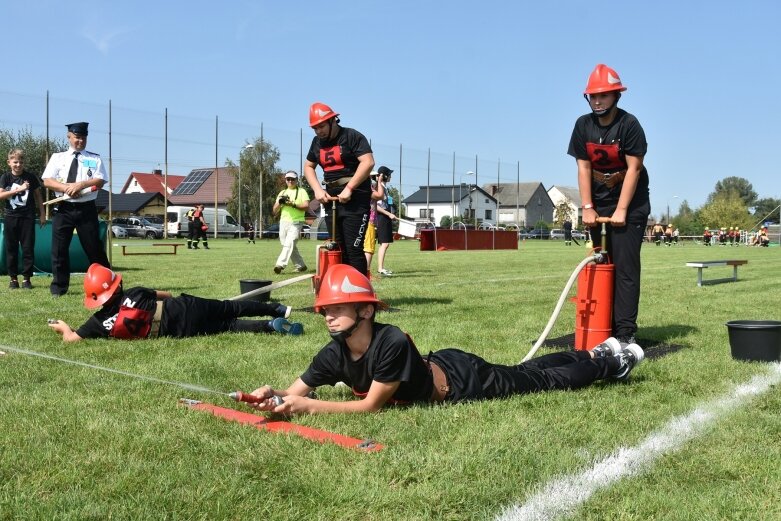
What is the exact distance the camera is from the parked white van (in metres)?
56.7

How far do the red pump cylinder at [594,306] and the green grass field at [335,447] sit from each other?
1.76 ft

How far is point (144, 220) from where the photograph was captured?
201 ft

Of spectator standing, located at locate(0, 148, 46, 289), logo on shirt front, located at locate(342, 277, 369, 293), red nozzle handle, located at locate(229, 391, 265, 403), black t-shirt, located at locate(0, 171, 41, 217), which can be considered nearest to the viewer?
red nozzle handle, located at locate(229, 391, 265, 403)

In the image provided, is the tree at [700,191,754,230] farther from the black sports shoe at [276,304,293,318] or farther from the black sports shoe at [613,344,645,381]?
the black sports shoe at [613,344,645,381]

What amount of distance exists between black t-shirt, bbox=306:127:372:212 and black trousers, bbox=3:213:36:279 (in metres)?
5.88

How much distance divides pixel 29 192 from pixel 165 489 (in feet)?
33.1

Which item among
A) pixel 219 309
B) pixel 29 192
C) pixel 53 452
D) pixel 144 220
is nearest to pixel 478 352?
pixel 219 309

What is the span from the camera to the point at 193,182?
3339 inches

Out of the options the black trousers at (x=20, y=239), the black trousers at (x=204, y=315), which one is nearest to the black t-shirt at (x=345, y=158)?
the black trousers at (x=204, y=315)

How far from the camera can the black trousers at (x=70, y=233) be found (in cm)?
1009

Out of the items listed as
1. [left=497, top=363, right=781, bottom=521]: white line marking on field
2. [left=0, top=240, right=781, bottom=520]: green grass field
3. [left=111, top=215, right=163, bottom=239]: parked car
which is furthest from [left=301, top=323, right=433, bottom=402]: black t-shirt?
[left=111, top=215, right=163, bottom=239]: parked car

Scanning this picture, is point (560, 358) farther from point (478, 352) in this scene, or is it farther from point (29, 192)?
point (29, 192)

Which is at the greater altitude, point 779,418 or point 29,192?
point 29,192

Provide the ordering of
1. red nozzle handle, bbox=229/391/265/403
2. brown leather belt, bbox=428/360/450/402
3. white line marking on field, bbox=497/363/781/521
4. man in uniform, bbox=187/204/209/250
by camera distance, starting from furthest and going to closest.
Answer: man in uniform, bbox=187/204/209/250 → brown leather belt, bbox=428/360/450/402 → red nozzle handle, bbox=229/391/265/403 → white line marking on field, bbox=497/363/781/521
